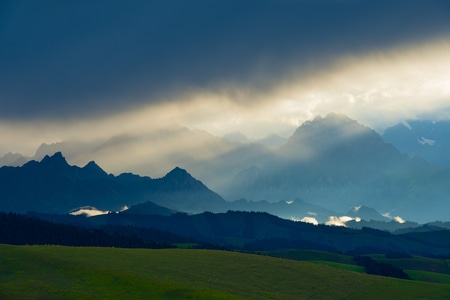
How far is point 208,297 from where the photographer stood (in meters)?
124

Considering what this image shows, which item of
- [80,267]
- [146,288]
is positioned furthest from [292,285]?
[80,267]

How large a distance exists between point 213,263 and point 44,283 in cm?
5248

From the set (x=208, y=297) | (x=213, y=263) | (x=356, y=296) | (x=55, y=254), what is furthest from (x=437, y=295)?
(x=55, y=254)

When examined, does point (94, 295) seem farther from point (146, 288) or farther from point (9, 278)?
point (9, 278)

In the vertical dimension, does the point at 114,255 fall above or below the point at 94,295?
above

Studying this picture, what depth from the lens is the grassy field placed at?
126m

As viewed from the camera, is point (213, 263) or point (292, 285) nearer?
point (292, 285)

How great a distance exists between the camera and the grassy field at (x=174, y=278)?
415ft

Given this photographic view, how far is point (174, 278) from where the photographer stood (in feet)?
471

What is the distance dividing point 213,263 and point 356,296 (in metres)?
39.2

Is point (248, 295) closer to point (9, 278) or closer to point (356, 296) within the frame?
point (356, 296)

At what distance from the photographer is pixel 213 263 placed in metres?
170

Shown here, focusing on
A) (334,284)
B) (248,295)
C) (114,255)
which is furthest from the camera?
(114,255)

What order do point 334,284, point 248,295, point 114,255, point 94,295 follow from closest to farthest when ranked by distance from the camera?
1. point 94,295
2. point 248,295
3. point 334,284
4. point 114,255
